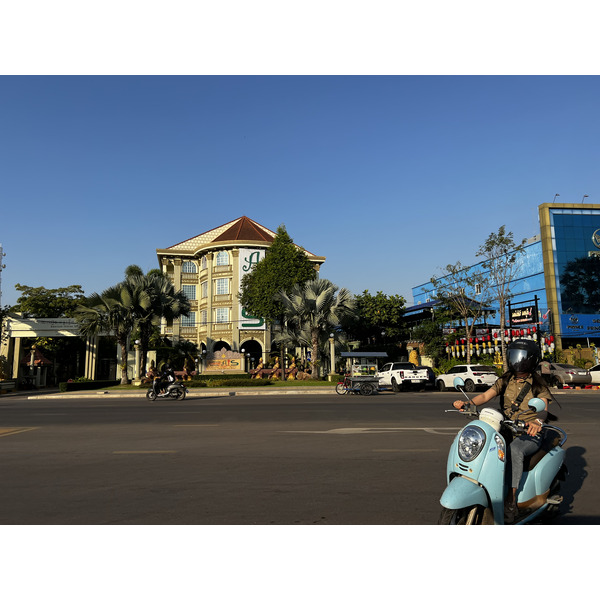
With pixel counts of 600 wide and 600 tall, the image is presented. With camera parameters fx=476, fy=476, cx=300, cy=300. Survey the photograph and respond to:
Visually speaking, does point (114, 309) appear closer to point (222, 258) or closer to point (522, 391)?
point (222, 258)

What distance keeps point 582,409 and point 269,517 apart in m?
13.9

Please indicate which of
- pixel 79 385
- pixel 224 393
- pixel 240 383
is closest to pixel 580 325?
pixel 240 383

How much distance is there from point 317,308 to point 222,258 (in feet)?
68.5

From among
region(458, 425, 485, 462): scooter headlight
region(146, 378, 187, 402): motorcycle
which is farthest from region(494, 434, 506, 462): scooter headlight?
region(146, 378, 187, 402): motorcycle

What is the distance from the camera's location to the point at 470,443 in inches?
140

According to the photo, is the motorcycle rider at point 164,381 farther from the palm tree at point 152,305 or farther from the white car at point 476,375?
the white car at point 476,375

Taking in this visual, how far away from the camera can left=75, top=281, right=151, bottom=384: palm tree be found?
31.8m

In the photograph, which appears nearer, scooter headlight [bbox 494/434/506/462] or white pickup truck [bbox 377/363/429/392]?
scooter headlight [bbox 494/434/506/462]

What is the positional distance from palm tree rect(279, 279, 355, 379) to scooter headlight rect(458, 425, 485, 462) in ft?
93.5

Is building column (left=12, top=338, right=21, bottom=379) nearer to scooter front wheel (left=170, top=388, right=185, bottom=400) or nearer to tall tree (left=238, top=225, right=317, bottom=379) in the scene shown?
tall tree (left=238, top=225, right=317, bottom=379)

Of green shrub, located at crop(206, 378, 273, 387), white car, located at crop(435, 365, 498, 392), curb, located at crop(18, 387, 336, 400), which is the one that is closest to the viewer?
white car, located at crop(435, 365, 498, 392)

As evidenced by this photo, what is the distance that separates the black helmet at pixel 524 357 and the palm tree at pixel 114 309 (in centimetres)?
2995

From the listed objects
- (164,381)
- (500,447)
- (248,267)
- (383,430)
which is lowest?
(383,430)

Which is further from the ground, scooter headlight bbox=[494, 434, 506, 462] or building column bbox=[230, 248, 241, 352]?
building column bbox=[230, 248, 241, 352]
